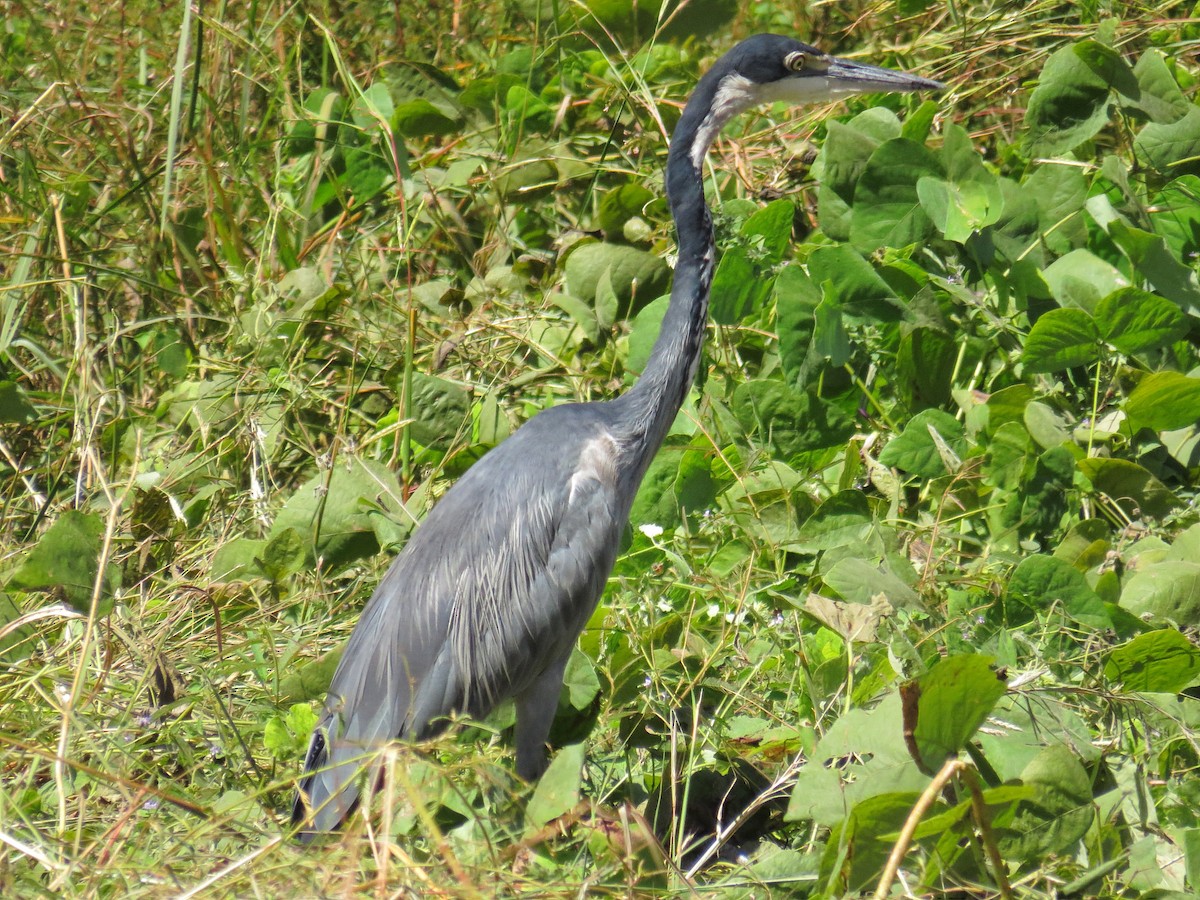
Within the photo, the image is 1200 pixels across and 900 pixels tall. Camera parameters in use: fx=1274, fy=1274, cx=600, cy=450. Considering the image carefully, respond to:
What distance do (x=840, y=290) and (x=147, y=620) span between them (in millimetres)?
2157

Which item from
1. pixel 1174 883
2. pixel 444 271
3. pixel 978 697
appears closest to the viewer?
pixel 978 697

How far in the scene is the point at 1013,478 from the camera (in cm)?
346

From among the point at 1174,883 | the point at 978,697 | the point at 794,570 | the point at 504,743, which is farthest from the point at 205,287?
the point at 1174,883

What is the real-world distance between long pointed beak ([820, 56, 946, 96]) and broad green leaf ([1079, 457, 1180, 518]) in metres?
1.14

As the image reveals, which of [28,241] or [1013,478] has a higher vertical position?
[28,241]

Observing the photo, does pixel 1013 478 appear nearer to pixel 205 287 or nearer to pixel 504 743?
pixel 504 743

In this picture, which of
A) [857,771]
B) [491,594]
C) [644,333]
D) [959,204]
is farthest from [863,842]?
[959,204]

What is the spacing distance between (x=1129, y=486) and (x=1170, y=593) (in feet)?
1.55

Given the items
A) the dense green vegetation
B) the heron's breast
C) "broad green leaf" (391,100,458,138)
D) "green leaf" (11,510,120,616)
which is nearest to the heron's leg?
the dense green vegetation

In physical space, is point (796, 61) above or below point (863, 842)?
above

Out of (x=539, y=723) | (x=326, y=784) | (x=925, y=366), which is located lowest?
(x=539, y=723)

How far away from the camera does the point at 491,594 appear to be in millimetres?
2945

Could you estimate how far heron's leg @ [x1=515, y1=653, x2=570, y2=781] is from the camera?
3.00 meters

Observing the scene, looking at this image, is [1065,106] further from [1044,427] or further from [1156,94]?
[1044,427]
